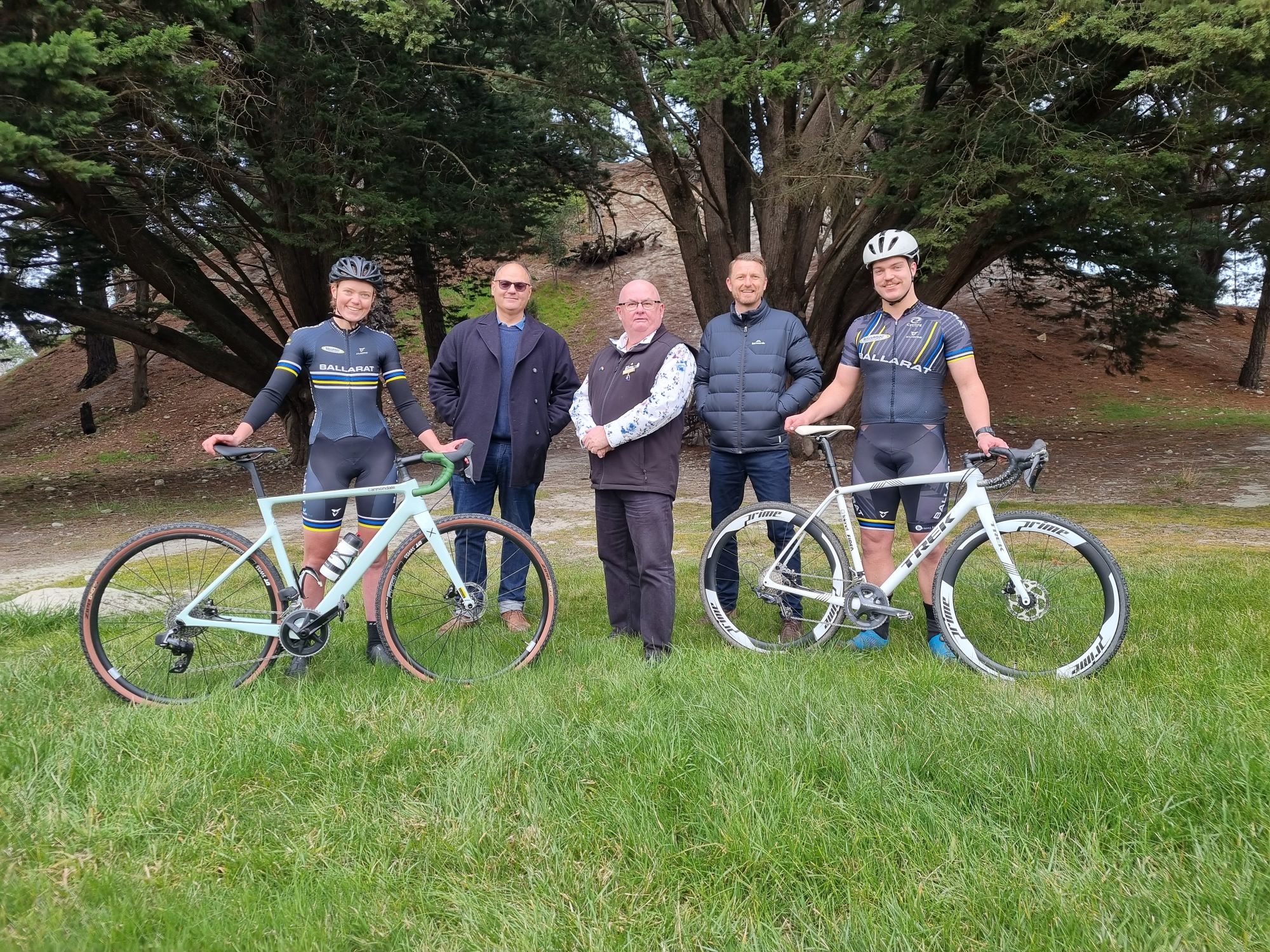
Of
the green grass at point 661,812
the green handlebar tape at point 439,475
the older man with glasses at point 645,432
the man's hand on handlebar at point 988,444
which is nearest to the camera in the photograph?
the green grass at point 661,812

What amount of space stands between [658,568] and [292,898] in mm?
2327

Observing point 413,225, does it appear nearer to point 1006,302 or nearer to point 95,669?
point 95,669

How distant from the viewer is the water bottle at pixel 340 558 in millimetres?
4055

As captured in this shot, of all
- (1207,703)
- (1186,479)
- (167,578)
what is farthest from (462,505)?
(1186,479)

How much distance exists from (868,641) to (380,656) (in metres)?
2.45

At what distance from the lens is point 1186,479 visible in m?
10.9

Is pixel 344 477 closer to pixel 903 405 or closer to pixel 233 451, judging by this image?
pixel 233 451

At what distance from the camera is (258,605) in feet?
12.8

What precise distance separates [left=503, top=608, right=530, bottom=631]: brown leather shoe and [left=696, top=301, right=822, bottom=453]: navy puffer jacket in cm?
149

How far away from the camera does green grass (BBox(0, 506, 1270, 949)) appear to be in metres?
2.10

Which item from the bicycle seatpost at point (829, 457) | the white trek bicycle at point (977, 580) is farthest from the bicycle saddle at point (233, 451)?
the bicycle seatpost at point (829, 457)

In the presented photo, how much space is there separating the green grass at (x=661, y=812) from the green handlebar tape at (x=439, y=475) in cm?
95

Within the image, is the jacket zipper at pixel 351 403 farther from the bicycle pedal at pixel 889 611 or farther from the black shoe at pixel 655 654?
the bicycle pedal at pixel 889 611

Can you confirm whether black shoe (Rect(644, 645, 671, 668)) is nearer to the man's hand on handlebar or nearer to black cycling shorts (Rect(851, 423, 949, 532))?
black cycling shorts (Rect(851, 423, 949, 532))
